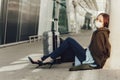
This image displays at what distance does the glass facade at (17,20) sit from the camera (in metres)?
18.0

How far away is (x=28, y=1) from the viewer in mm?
23562

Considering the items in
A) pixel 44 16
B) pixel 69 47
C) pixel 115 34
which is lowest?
pixel 69 47

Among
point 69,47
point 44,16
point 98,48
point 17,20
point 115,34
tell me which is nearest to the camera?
point 98,48

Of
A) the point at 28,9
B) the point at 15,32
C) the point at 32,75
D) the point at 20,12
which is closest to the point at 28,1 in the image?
the point at 28,9

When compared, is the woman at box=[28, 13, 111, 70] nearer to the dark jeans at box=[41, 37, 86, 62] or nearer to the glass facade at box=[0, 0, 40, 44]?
the dark jeans at box=[41, 37, 86, 62]

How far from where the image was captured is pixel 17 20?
67.3 feet

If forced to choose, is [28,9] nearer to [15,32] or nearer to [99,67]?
[15,32]

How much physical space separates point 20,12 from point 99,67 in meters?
12.6

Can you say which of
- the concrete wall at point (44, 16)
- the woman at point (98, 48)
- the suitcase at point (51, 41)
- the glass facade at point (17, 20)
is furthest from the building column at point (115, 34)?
the concrete wall at point (44, 16)

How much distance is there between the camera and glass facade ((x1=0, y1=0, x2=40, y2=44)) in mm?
17984

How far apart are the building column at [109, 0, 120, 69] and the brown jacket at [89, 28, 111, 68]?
1.48ft

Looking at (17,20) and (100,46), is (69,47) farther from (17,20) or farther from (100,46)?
(17,20)

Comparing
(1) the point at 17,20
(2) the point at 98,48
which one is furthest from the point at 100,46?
(1) the point at 17,20

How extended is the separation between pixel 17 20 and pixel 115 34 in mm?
11571
